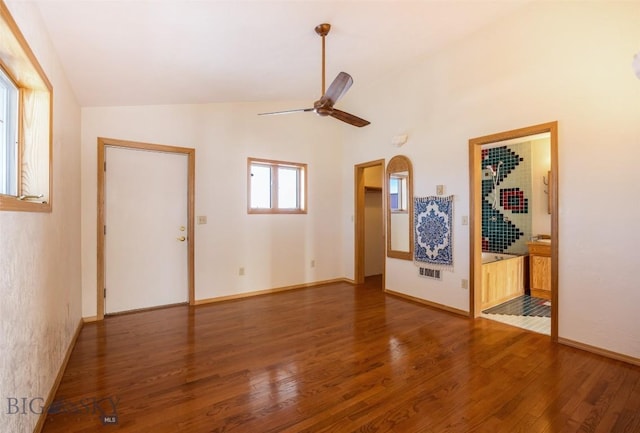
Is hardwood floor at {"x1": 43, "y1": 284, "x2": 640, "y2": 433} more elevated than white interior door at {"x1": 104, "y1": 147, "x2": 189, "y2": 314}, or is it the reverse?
white interior door at {"x1": 104, "y1": 147, "x2": 189, "y2": 314}

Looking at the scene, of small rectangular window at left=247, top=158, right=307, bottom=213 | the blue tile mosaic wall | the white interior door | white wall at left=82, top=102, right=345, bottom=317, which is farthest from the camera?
the blue tile mosaic wall

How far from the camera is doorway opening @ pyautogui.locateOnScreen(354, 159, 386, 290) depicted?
5.22 meters

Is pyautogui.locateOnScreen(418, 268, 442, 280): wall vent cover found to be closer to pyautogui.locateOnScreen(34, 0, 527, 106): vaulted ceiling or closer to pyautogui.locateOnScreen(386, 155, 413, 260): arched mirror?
pyautogui.locateOnScreen(386, 155, 413, 260): arched mirror

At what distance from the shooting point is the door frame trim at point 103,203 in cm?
339

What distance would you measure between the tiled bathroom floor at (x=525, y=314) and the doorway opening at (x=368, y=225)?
174cm

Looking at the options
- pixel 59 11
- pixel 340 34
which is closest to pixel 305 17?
pixel 340 34

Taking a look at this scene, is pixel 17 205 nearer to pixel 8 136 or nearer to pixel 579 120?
pixel 8 136

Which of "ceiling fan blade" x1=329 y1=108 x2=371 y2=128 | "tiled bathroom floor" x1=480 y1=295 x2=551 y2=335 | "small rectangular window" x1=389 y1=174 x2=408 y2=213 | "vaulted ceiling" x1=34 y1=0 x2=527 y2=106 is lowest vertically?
"tiled bathroom floor" x1=480 y1=295 x2=551 y2=335

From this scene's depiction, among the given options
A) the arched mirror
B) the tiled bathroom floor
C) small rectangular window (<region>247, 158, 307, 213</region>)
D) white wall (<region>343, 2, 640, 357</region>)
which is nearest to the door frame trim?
small rectangular window (<region>247, 158, 307, 213</region>)

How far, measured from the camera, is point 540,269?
4430mm

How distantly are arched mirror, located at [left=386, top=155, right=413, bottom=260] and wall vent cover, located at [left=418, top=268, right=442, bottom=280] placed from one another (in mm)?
241

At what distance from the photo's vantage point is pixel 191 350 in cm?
267

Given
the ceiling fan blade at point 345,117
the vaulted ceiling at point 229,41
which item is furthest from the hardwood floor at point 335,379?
the vaulted ceiling at point 229,41

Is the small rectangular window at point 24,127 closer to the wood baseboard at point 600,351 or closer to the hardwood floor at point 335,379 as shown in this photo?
the hardwood floor at point 335,379
